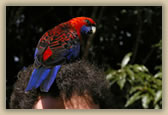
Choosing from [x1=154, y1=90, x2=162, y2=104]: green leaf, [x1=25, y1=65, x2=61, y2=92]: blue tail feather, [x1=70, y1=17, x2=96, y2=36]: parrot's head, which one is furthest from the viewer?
[x1=154, y1=90, x2=162, y2=104]: green leaf

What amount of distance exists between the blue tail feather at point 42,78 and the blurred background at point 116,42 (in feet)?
1.43

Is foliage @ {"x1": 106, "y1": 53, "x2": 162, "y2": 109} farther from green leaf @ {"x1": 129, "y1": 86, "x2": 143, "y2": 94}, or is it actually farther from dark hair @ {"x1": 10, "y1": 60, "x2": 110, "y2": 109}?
dark hair @ {"x1": 10, "y1": 60, "x2": 110, "y2": 109}

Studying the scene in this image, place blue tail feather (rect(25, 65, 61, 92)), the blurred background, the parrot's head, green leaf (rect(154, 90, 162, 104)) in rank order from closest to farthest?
blue tail feather (rect(25, 65, 61, 92)) → the parrot's head → green leaf (rect(154, 90, 162, 104)) → the blurred background

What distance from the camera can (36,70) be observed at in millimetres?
891

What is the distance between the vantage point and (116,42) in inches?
60.8

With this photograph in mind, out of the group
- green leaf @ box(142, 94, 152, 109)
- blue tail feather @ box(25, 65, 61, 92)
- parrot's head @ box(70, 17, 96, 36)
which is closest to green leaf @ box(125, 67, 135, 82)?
green leaf @ box(142, 94, 152, 109)

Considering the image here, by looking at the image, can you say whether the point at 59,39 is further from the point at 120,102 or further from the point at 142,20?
the point at 142,20

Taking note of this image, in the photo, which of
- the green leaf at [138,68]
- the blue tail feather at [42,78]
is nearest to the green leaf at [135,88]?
the green leaf at [138,68]

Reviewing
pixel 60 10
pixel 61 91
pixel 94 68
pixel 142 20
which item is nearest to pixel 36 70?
pixel 61 91

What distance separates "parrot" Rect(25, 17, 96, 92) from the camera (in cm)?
87

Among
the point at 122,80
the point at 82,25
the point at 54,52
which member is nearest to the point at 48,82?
the point at 54,52

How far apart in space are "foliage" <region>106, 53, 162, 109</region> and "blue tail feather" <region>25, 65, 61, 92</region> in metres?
0.61

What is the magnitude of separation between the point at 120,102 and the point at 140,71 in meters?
Answer: 0.23

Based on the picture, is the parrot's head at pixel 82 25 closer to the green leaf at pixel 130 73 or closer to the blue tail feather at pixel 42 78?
the blue tail feather at pixel 42 78
